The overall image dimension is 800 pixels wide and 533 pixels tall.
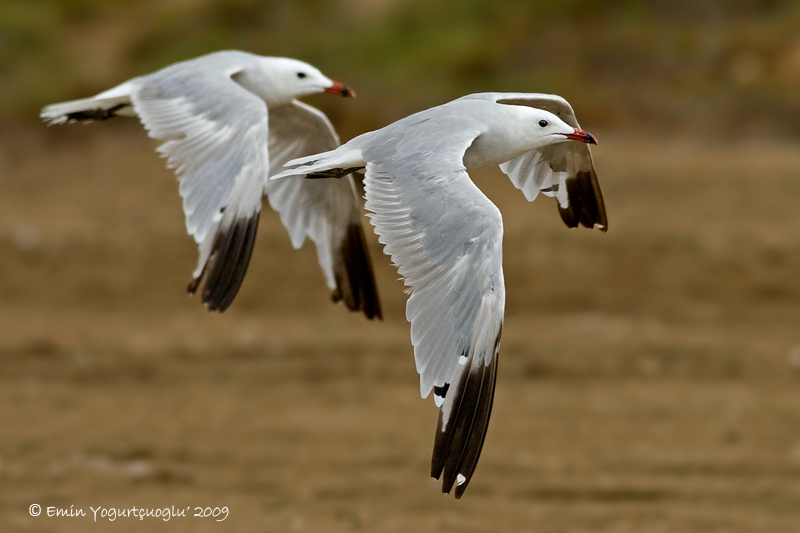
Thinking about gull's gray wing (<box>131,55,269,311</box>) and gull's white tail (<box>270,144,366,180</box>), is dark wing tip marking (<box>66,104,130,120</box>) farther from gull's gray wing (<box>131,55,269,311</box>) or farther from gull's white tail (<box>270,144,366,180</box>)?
gull's white tail (<box>270,144,366,180</box>)

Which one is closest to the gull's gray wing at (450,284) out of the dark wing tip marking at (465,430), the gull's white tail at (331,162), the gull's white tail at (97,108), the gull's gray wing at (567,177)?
the dark wing tip marking at (465,430)

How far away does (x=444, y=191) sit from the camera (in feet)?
15.6

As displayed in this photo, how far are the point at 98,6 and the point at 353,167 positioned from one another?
667 inches

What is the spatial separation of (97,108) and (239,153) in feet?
3.54

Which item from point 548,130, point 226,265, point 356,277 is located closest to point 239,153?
point 226,265

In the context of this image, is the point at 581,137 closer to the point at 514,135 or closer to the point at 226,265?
the point at 514,135

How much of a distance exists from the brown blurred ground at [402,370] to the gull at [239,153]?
1453mm

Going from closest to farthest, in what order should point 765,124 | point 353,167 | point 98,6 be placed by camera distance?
point 353,167, point 765,124, point 98,6

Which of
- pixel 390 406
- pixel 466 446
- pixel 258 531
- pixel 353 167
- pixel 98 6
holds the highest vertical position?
pixel 353 167

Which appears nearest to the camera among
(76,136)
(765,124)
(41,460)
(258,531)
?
(258,531)

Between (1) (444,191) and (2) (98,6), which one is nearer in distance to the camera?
(1) (444,191)

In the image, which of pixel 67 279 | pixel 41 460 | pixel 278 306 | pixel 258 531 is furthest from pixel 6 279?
pixel 258 531

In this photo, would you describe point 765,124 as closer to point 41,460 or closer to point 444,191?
point 41,460

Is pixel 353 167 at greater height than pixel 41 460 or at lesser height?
greater
